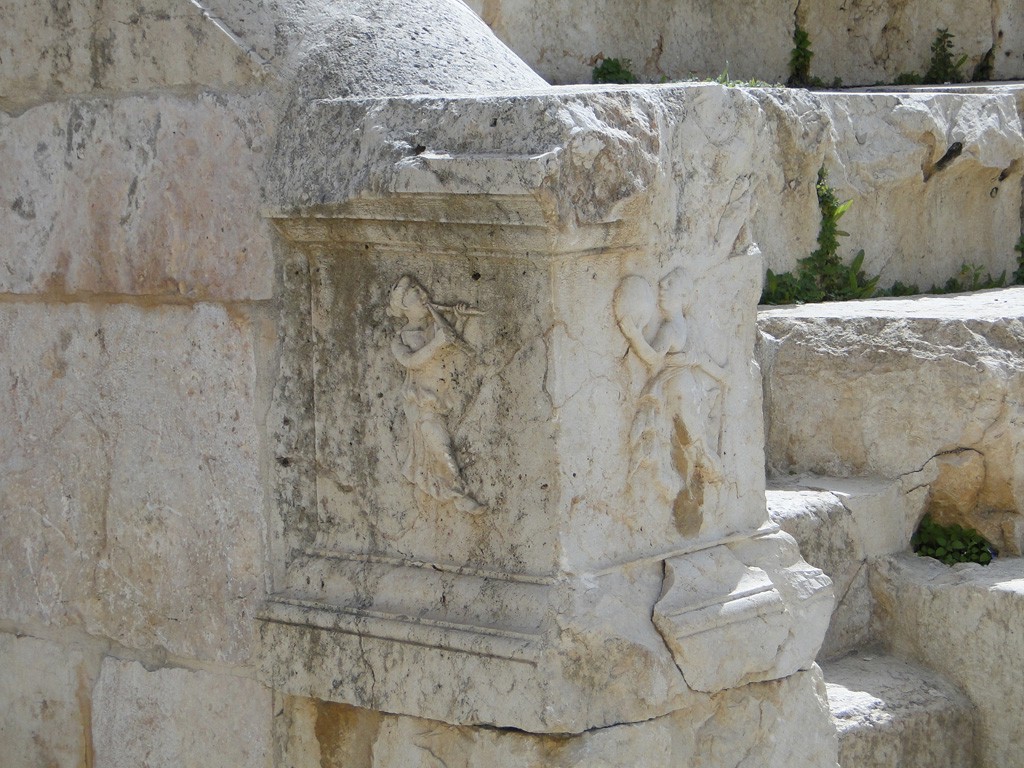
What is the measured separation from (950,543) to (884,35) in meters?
4.20

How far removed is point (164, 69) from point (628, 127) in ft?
3.36

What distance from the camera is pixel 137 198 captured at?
124 inches

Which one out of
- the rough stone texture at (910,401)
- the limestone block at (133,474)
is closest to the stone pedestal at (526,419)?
the limestone block at (133,474)

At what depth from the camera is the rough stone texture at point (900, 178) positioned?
5.49 metres

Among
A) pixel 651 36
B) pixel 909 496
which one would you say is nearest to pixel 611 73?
pixel 651 36

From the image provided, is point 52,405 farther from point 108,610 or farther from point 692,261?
point 692,261

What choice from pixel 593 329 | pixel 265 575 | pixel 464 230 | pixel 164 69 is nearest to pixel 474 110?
pixel 464 230

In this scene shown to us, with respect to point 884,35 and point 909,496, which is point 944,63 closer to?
point 884,35

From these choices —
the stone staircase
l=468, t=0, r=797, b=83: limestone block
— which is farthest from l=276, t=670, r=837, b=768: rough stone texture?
l=468, t=0, r=797, b=83: limestone block

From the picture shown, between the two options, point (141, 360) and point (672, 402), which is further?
point (141, 360)

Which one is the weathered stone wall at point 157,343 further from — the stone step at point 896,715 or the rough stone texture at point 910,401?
the rough stone texture at point 910,401

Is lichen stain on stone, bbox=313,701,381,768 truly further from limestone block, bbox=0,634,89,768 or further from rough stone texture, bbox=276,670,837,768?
limestone block, bbox=0,634,89,768

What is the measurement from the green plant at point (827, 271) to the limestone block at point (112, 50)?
2.92 metres

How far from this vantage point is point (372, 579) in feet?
9.52
